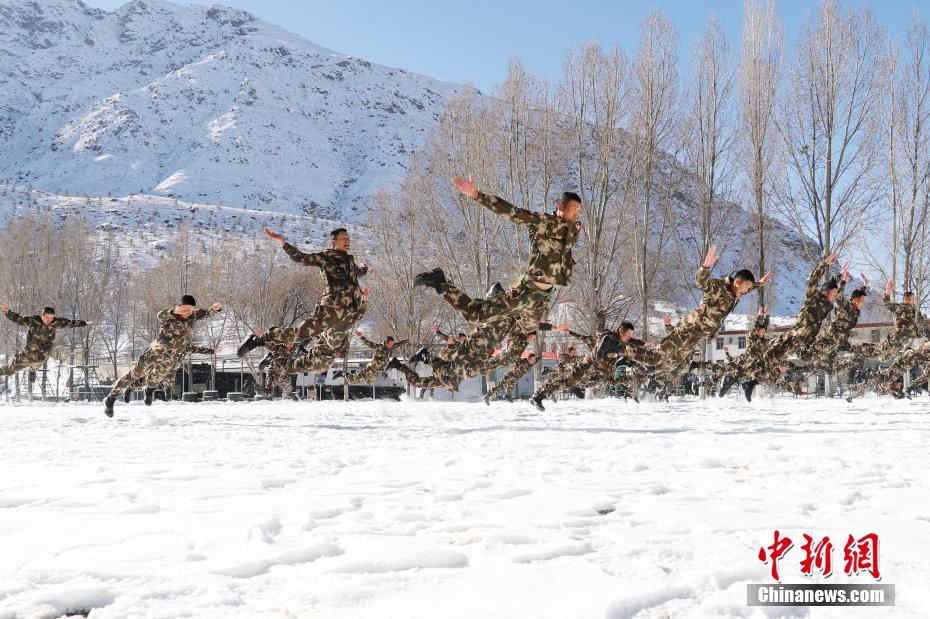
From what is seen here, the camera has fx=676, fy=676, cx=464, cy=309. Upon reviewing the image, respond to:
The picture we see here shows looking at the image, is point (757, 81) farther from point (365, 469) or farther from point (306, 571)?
point (306, 571)

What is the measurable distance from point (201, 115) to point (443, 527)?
160 meters

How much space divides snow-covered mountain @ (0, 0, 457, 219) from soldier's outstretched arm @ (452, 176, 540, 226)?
10656cm

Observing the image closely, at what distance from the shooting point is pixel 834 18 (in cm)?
2214

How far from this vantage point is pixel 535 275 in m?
7.53

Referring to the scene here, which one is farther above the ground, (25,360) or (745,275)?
(745,275)

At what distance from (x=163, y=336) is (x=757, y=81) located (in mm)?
21191

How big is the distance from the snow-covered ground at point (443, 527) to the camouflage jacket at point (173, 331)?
4994 millimetres

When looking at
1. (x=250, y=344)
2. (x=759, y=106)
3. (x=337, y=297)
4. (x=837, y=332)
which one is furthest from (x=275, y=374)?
(x=759, y=106)

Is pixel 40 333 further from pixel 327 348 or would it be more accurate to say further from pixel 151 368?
pixel 327 348

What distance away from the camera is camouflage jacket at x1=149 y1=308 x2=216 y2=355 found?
11.1 metres

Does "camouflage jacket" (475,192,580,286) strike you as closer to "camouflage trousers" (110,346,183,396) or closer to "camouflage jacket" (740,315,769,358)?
"camouflage jacket" (740,315,769,358)

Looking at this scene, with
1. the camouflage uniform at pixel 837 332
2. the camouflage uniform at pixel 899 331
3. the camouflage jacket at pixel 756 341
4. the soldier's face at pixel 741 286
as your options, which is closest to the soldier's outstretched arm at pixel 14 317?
the soldier's face at pixel 741 286

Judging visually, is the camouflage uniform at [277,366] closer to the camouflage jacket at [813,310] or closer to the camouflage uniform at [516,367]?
the camouflage uniform at [516,367]

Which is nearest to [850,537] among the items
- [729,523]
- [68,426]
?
[729,523]
